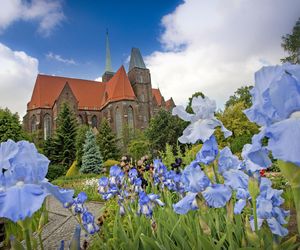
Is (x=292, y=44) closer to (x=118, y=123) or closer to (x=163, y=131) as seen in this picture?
(x=163, y=131)

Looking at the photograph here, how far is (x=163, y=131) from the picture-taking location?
2872 centimetres

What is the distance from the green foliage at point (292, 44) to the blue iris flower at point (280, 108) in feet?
92.1

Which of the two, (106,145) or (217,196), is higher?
(106,145)

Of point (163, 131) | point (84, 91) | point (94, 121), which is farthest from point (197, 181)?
point (84, 91)

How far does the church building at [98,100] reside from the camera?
38531 millimetres

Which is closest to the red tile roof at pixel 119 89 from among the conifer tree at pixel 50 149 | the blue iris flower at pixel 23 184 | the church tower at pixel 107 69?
the church tower at pixel 107 69

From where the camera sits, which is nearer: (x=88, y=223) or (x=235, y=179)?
(x=235, y=179)

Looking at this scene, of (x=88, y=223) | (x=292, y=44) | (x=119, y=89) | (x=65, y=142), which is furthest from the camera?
(x=119, y=89)

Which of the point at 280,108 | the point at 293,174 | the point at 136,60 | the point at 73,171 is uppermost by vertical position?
the point at 136,60

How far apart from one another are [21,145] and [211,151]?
0.90 m

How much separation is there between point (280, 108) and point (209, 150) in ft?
2.22

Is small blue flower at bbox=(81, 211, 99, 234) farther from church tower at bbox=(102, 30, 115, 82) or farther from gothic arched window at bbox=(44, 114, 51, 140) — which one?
church tower at bbox=(102, 30, 115, 82)

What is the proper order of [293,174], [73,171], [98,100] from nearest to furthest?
[293,174] → [73,171] → [98,100]

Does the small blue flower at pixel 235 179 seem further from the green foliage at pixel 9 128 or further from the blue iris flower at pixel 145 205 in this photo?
the green foliage at pixel 9 128
